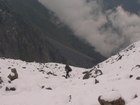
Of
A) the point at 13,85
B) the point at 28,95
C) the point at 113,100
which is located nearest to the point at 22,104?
the point at 28,95

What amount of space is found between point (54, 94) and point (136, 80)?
6.78 m

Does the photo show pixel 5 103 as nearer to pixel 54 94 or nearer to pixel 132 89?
pixel 54 94

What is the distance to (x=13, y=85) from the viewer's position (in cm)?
1842

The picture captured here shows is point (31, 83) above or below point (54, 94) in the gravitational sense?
above

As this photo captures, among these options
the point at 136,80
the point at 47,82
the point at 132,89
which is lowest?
the point at 132,89

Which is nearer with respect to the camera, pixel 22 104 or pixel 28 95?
pixel 22 104

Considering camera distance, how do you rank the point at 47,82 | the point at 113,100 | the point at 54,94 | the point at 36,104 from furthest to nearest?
1. the point at 47,82
2. the point at 54,94
3. the point at 36,104
4. the point at 113,100

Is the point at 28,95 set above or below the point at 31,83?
below

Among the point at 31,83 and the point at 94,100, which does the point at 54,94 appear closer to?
the point at 94,100

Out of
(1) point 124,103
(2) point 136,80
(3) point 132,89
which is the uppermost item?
(2) point 136,80

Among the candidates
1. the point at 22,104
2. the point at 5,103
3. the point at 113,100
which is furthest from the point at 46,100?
the point at 113,100

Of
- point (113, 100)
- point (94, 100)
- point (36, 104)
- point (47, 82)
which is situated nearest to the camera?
point (113, 100)

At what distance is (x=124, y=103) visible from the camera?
11.3 m

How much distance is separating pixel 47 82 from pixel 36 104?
28.1ft
